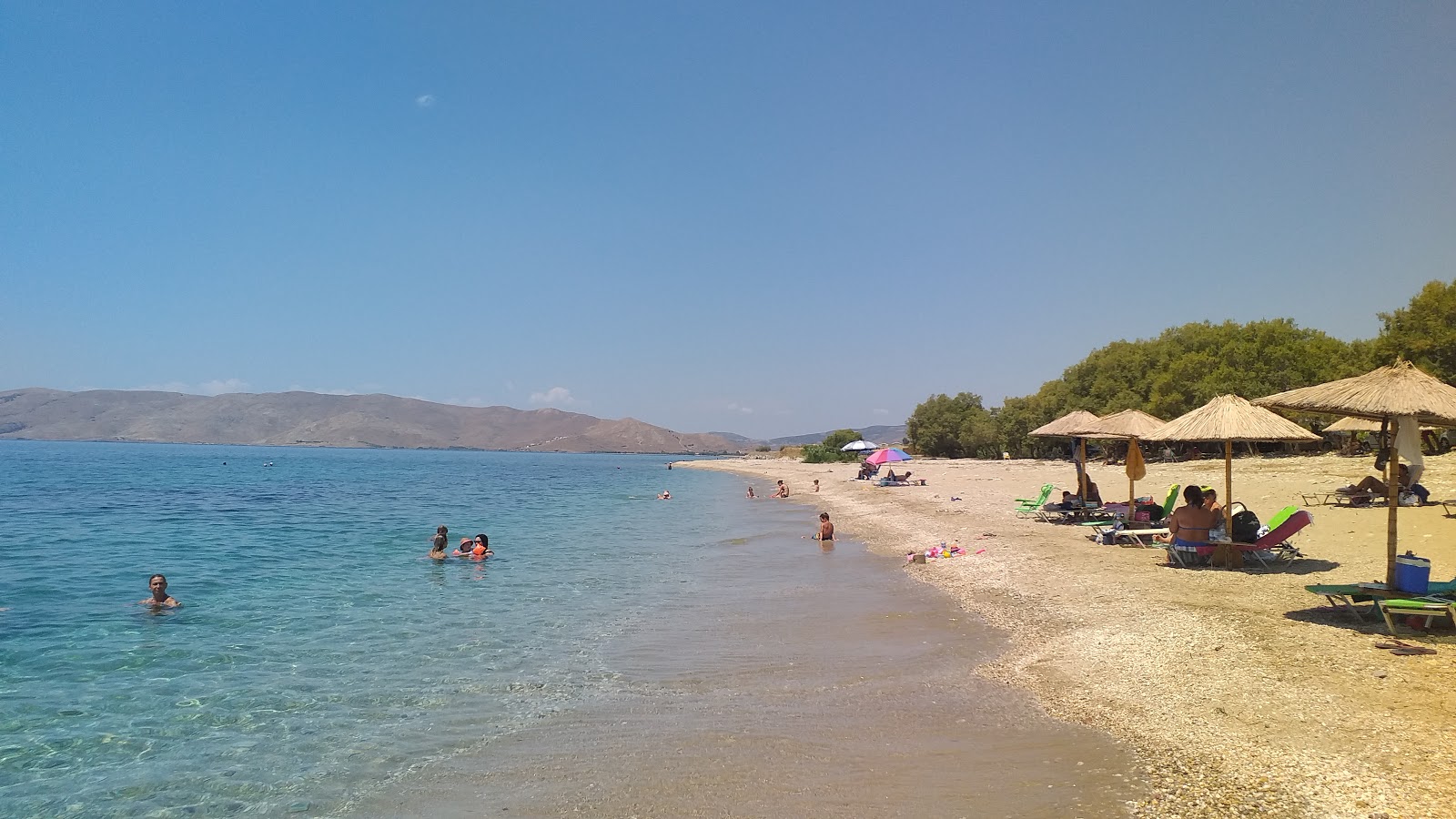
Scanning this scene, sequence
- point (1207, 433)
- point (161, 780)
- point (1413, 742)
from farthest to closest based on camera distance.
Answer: point (1207, 433)
point (161, 780)
point (1413, 742)

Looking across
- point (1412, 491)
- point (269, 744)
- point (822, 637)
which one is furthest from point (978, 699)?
point (1412, 491)

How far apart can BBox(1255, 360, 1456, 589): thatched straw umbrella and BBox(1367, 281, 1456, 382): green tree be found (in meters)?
34.2

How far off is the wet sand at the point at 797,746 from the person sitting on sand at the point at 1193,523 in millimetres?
5047

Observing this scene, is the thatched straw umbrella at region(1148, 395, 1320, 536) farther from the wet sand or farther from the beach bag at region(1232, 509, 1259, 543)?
the wet sand

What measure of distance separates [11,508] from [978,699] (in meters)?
40.5

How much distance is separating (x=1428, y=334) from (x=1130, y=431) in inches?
1240

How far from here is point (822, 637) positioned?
33.8 ft

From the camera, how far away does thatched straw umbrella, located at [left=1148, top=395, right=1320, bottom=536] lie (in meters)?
12.9

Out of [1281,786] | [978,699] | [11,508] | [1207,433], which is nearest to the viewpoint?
[1281,786]

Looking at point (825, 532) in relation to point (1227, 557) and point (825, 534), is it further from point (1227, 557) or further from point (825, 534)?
point (1227, 557)

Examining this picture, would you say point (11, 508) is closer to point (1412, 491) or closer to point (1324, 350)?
point (1412, 491)

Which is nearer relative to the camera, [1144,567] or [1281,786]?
[1281,786]

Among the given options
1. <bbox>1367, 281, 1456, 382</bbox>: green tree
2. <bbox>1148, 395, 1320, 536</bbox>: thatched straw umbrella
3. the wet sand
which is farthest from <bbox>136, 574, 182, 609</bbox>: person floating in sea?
<bbox>1367, 281, 1456, 382</bbox>: green tree

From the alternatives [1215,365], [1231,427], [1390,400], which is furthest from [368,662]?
[1215,365]
